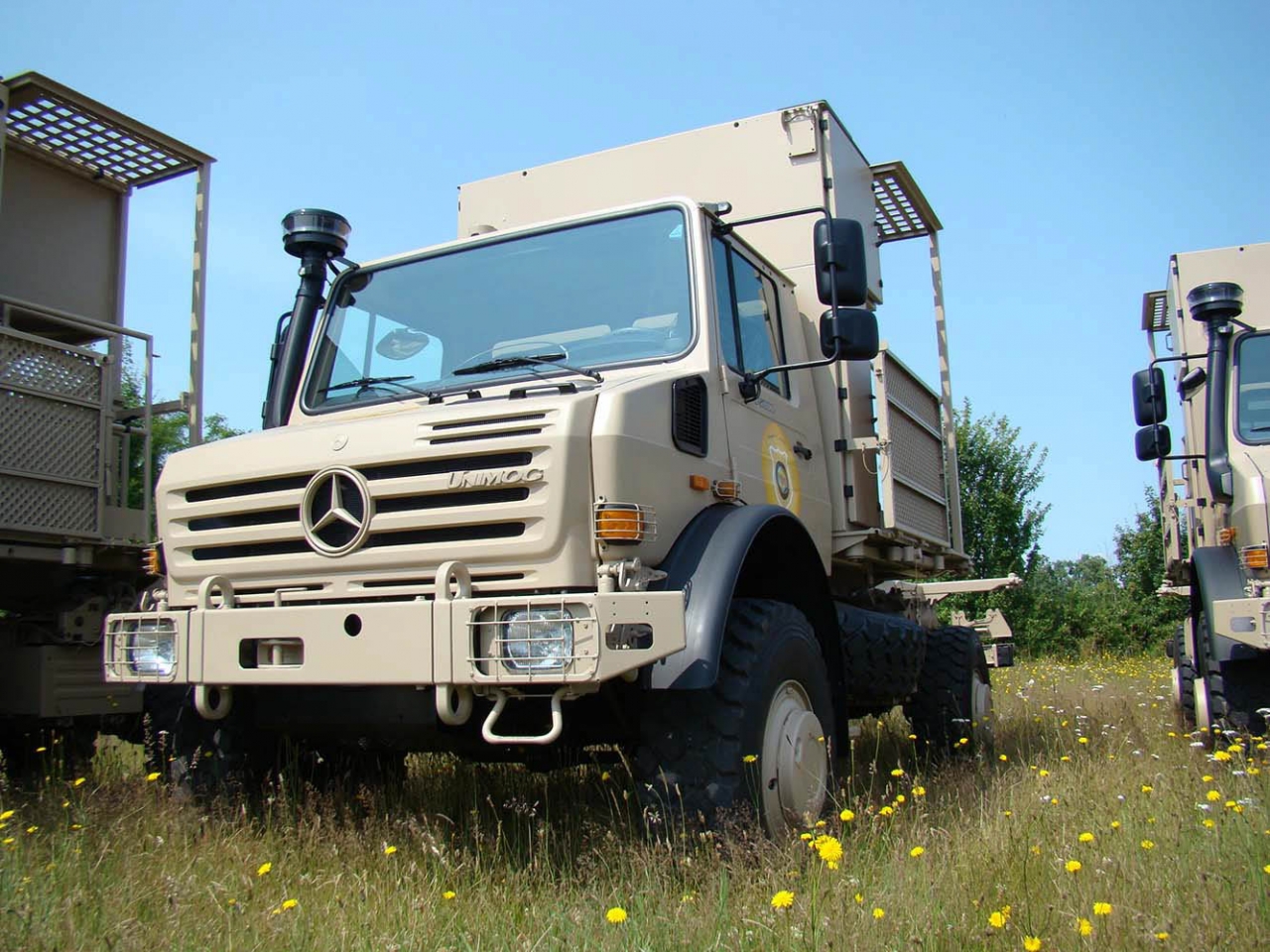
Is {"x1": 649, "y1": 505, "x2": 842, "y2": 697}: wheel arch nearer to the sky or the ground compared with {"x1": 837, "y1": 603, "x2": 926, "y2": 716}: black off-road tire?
nearer to the sky

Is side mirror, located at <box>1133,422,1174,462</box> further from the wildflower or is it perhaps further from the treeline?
the treeline

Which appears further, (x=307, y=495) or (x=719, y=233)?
(x=719, y=233)

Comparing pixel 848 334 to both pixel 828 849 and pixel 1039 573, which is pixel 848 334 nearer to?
pixel 828 849

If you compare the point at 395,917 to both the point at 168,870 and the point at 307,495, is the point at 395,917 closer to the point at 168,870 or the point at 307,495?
the point at 168,870

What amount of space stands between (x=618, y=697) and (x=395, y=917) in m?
1.11

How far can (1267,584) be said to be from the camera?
212 inches

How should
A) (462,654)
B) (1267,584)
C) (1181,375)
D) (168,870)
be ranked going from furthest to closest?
(1181,375)
(1267,584)
(168,870)
(462,654)

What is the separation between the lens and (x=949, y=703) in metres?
6.85

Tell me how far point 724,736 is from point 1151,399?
166 inches

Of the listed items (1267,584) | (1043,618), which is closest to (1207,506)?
(1267,584)

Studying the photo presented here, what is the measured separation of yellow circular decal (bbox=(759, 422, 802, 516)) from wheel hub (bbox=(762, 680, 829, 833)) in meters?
0.94

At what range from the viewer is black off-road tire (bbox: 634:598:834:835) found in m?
3.43

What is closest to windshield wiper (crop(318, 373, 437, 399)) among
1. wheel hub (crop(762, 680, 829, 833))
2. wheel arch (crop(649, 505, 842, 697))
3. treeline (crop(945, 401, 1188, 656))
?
wheel arch (crop(649, 505, 842, 697))

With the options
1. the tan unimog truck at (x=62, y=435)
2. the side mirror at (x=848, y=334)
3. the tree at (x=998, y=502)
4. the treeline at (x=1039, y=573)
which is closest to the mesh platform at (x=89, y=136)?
the tan unimog truck at (x=62, y=435)
